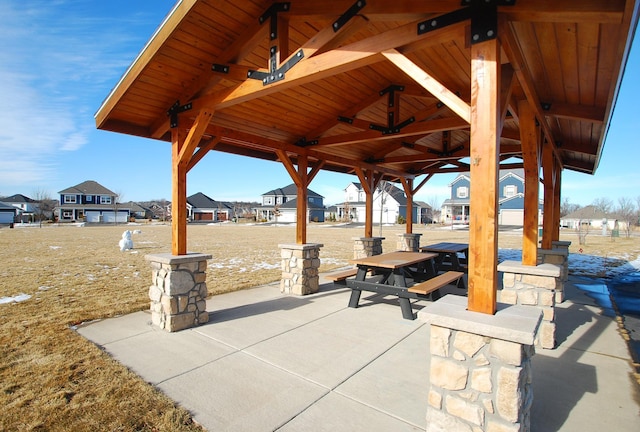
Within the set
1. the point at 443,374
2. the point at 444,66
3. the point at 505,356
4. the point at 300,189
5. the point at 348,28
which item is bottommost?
the point at 443,374

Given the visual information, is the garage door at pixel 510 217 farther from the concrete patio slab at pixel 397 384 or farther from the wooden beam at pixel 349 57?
the wooden beam at pixel 349 57

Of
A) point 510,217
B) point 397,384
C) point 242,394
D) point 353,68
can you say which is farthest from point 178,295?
point 510,217

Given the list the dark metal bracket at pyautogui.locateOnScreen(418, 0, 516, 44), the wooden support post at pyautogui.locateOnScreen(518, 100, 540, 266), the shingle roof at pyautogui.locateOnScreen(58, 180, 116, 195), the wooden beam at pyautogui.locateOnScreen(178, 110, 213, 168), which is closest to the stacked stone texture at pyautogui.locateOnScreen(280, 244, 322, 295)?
the wooden beam at pyautogui.locateOnScreen(178, 110, 213, 168)

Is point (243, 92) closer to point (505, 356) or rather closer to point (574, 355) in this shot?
point (505, 356)

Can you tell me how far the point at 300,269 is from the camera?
6484mm

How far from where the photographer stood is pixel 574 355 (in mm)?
3859

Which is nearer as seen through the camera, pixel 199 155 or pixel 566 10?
pixel 566 10

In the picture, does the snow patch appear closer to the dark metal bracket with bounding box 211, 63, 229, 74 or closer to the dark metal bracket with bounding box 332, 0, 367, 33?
the dark metal bracket with bounding box 211, 63, 229, 74

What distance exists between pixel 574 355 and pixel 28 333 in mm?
6800

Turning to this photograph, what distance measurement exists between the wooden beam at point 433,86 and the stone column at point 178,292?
3.63 meters

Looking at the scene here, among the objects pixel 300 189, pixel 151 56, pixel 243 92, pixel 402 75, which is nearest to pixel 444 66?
pixel 402 75

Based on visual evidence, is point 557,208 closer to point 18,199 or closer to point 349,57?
point 349,57

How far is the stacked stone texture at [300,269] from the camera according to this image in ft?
21.3

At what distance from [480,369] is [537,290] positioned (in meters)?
2.54
